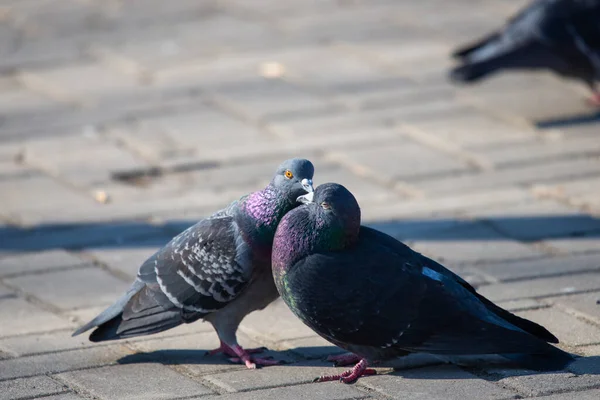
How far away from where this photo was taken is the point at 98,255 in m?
5.26

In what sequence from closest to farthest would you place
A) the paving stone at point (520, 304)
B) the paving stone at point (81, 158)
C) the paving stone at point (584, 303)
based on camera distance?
the paving stone at point (584, 303), the paving stone at point (520, 304), the paving stone at point (81, 158)

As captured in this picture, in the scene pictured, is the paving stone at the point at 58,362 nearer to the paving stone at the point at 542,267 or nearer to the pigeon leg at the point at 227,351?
the pigeon leg at the point at 227,351

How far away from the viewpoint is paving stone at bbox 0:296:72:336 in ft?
14.4

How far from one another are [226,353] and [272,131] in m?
3.15

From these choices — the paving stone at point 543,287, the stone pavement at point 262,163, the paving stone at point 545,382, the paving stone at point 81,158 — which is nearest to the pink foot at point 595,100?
the stone pavement at point 262,163

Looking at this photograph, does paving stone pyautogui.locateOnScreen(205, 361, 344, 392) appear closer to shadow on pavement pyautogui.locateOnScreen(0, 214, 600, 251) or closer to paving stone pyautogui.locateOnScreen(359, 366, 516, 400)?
paving stone pyautogui.locateOnScreen(359, 366, 516, 400)

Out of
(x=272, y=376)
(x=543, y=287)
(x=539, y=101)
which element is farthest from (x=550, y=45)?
(x=272, y=376)

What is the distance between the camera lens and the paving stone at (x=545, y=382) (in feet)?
11.7

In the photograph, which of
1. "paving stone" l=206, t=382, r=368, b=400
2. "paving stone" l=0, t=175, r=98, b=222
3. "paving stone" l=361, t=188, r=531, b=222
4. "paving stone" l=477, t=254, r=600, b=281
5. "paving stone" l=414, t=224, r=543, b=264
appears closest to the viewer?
"paving stone" l=206, t=382, r=368, b=400

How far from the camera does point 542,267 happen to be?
16.0ft

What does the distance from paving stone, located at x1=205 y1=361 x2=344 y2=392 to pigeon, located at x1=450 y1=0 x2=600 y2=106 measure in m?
3.85

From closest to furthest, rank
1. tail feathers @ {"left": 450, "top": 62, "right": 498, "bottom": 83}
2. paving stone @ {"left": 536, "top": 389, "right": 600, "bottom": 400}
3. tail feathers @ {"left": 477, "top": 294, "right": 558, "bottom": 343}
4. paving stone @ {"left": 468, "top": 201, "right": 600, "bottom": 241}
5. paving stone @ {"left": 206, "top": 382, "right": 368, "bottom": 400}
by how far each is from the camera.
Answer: paving stone @ {"left": 536, "top": 389, "right": 600, "bottom": 400} → paving stone @ {"left": 206, "top": 382, "right": 368, "bottom": 400} → tail feathers @ {"left": 477, "top": 294, "right": 558, "bottom": 343} → paving stone @ {"left": 468, "top": 201, "right": 600, "bottom": 241} → tail feathers @ {"left": 450, "top": 62, "right": 498, "bottom": 83}

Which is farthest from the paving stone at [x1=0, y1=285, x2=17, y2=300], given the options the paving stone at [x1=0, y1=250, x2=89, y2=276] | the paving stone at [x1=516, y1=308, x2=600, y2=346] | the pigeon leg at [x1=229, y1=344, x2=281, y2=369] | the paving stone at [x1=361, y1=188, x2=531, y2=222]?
the paving stone at [x1=516, y1=308, x2=600, y2=346]

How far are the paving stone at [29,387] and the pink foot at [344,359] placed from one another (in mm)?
1017
